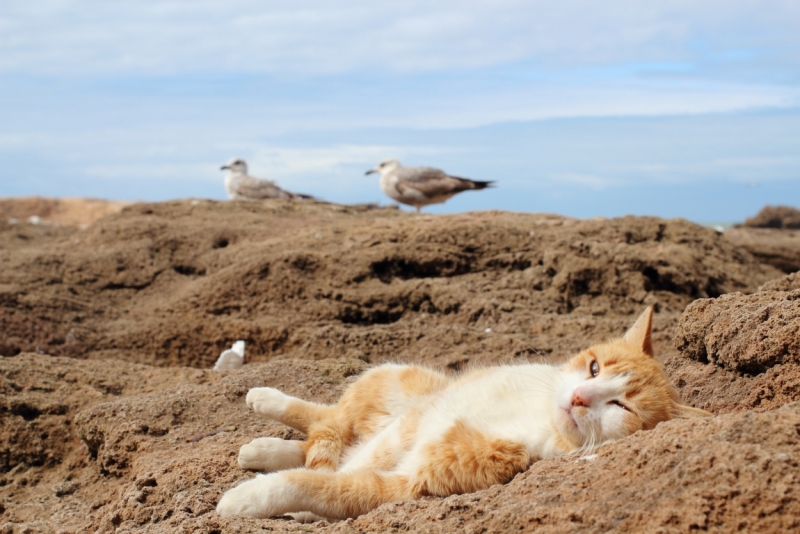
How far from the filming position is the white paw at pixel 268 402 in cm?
369

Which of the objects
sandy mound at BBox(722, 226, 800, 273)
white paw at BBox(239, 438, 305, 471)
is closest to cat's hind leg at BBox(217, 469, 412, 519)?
white paw at BBox(239, 438, 305, 471)

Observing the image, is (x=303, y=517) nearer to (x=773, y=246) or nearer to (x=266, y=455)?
(x=266, y=455)

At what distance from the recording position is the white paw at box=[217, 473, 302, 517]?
2.88 meters

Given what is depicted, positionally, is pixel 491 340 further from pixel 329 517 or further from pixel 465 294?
pixel 329 517

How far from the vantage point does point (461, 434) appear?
2.95 metres

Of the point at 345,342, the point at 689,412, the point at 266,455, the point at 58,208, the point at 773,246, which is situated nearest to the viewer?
the point at 689,412

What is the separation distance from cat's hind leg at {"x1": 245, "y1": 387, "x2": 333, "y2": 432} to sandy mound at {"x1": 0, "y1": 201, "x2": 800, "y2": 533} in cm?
26

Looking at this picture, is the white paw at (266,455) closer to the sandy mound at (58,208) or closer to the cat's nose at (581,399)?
the cat's nose at (581,399)

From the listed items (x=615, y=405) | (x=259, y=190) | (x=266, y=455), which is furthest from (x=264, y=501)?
(x=259, y=190)

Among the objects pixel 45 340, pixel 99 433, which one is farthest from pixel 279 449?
pixel 45 340

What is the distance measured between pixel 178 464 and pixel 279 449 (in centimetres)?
50

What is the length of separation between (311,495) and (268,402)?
88 cm

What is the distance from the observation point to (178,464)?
3.52 meters

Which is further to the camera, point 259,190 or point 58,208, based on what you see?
point 58,208
